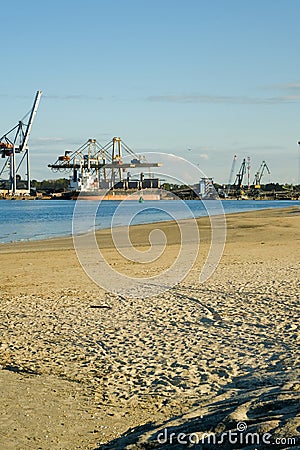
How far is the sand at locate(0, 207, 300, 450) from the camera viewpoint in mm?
4551

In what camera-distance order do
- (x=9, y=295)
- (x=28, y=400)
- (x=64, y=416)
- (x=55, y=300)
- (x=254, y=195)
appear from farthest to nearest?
(x=254, y=195) → (x=9, y=295) → (x=55, y=300) → (x=28, y=400) → (x=64, y=416)

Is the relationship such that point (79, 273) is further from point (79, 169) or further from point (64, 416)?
point (79, 169)

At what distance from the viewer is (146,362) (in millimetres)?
6367

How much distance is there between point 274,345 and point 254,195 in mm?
162519

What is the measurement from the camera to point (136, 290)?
10742mm

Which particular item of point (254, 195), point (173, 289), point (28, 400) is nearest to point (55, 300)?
point (173, 289)
